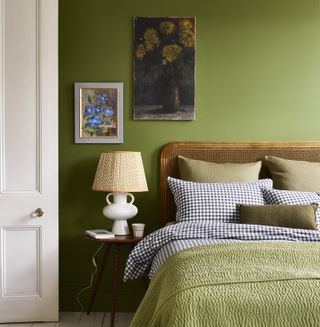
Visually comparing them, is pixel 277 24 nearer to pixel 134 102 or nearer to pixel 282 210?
pixel 134 102

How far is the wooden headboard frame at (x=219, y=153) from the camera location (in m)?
4.55

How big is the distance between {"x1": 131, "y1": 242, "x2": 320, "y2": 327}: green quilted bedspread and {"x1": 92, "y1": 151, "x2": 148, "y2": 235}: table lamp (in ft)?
4.21

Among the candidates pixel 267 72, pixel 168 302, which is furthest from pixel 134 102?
pixel 168 302

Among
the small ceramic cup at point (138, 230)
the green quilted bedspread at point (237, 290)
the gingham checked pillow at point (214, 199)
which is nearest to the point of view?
the green quilted bedspread at point (237, 290)

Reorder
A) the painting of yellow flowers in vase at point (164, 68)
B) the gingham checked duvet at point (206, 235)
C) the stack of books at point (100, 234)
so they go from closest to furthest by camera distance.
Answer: the gingham checked duvet at point (206, 235)
the stack of books at point (100, 234)
the painting of yellow flowers in vase at point (164, 68)

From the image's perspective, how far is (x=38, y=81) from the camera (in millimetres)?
4211

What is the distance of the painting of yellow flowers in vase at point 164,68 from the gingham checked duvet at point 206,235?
3.71ft

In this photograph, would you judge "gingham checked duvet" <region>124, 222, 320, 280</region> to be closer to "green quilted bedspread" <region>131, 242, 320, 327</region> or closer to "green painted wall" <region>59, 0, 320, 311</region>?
"green quilted bedspread" <region>131, 242, 320, 327</region>

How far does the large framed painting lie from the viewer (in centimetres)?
455

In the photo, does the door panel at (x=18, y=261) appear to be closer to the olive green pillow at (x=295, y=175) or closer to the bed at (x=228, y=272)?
the bed at (x=228, y=272)

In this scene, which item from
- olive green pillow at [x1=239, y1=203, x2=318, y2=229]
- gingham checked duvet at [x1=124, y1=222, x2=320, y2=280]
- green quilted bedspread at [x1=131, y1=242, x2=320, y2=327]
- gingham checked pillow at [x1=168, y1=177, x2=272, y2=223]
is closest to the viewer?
green quilted bedspread at [x1=131, y1=242, x2=320, y2=327]

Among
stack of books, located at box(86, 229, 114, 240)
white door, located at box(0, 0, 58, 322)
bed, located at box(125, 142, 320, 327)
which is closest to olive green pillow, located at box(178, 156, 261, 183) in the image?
bed, located at box(125, 142, 320, 327)

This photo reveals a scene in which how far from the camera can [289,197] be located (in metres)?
4.03

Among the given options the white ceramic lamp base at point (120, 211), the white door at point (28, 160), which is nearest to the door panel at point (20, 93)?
the white door at point (28, 160)
